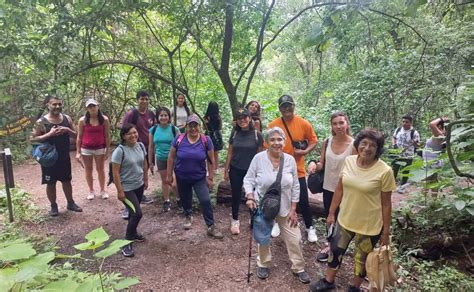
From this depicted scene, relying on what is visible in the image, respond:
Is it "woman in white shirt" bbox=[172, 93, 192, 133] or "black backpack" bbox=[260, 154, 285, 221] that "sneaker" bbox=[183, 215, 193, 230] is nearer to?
"black backpack" bbox=[260, 154, 285, 221]

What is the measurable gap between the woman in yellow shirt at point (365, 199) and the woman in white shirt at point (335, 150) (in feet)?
1.51

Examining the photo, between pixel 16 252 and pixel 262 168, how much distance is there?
234 cm

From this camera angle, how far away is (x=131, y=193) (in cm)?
406

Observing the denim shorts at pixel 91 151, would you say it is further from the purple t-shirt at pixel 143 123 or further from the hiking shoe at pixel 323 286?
the hiking shoe at pixel 323 286

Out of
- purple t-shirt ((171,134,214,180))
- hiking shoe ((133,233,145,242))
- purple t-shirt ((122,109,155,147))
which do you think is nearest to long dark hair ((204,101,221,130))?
purple t-shirt ((122,109,155,147))

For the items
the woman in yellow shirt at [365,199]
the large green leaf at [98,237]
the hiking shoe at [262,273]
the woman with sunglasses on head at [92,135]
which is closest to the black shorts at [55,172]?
the woman with sunglasses on head at [92,135]

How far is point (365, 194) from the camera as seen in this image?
9.57 ft

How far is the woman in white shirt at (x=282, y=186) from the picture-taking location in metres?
3.48

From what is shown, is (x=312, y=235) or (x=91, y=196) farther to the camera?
(x=91, y=196)

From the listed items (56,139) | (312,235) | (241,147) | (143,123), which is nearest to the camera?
(241,147)

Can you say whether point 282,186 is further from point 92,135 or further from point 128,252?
point 92,135

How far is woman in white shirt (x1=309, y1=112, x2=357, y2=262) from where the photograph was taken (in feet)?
11.6

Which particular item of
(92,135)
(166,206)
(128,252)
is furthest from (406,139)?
(92,135)

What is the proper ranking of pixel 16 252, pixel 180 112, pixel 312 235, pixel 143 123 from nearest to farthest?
1. pixel 16 252
2. pixel 312 235
3. pixel 143 123
4. pixel 180 112
